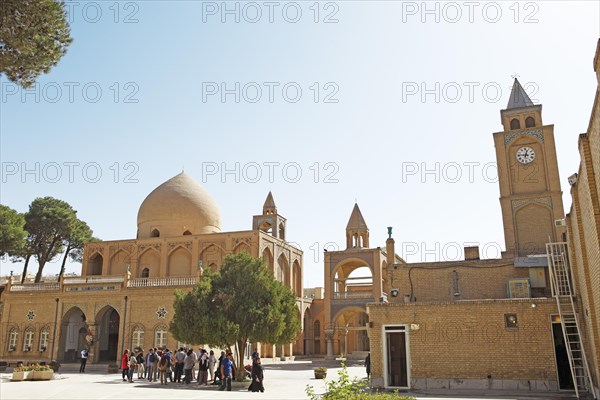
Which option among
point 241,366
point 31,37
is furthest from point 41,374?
point 31,37

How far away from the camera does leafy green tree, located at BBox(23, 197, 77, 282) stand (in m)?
46.3

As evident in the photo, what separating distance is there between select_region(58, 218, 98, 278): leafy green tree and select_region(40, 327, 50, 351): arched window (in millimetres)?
14843

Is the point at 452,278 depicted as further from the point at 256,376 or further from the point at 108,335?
the point at 108,335

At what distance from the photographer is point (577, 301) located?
51.4ft

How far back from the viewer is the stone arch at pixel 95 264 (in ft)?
143

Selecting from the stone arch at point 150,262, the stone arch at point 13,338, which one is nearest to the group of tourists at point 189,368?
the stone arch at point 13,338

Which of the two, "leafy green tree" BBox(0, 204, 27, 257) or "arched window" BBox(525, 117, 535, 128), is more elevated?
"arched window" BBox(525, 117, 535, 128)

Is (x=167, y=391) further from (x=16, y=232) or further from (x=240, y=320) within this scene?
(x=16, y=232)

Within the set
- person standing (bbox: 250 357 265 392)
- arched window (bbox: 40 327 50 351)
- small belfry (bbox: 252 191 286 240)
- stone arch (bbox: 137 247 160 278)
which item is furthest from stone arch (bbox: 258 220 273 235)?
person standing (bbox: 250 357 265 392)

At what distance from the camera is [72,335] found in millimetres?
34781

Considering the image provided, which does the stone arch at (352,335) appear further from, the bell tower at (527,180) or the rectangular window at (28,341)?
the rectangular window at (28,341)

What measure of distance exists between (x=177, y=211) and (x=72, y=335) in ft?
40.0

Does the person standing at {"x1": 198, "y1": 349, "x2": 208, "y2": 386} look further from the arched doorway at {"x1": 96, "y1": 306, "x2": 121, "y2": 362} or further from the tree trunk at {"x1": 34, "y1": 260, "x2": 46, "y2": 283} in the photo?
the tree trunk at {"x1": 34, "y1": 260, "x2": 46, "y2": 283}

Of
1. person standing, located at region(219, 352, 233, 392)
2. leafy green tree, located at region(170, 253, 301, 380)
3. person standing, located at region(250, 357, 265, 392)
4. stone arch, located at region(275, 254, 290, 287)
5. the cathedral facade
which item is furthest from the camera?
stone arch, located at region(275, 254, 290, 287)
